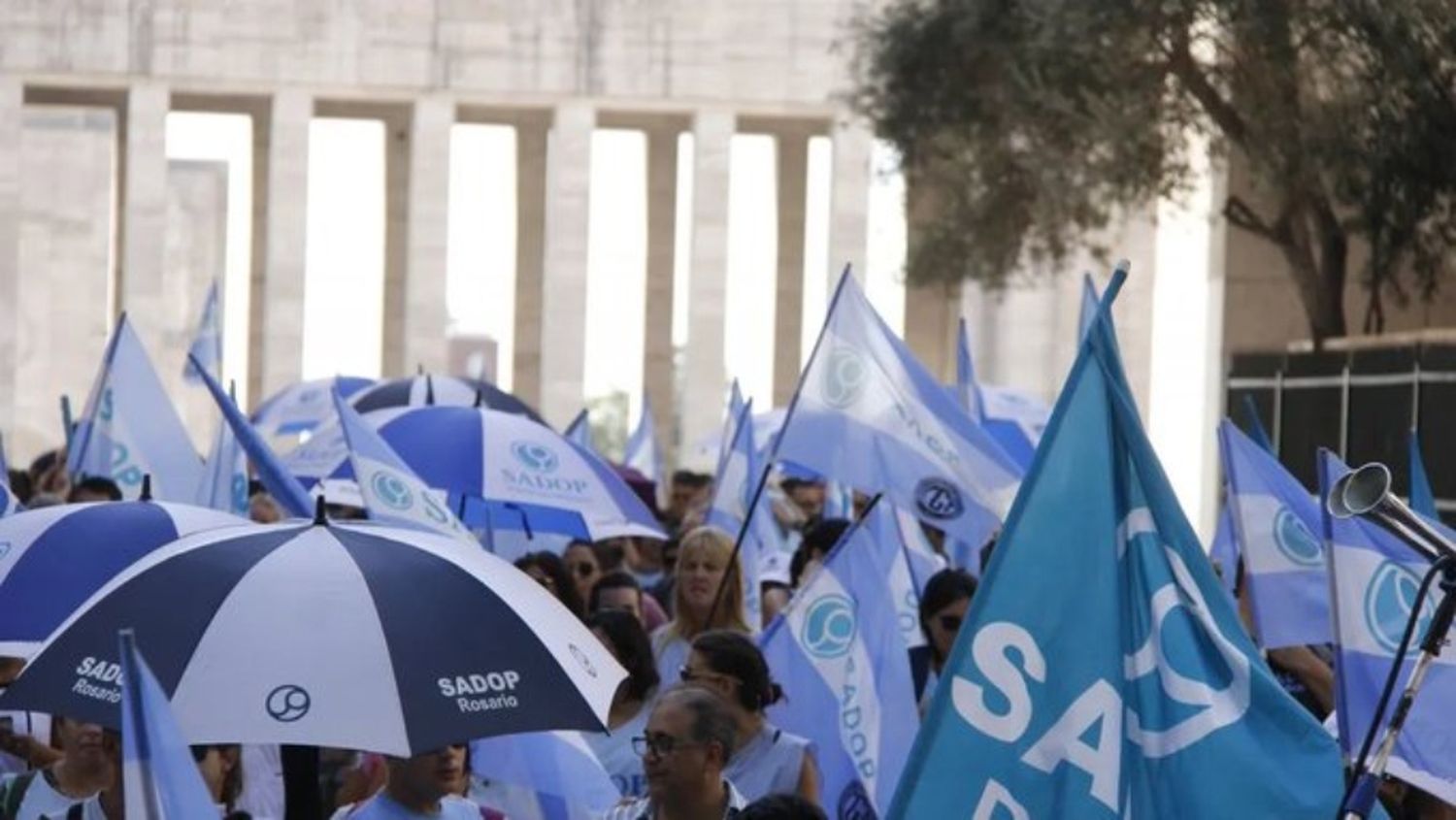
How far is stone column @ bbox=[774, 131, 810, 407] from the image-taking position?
1984 inches

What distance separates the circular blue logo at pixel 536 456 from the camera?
1324cm

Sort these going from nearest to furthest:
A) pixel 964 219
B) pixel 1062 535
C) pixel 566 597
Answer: pixel 1062 535 < pixel 566 597 < pixel 964 219

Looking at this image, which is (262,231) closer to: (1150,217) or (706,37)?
(706,37)

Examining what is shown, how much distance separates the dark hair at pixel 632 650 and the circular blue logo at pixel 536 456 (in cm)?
311

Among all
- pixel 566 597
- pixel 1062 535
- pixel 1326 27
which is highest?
pixel 1326 27

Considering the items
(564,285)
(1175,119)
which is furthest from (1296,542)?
(564,285)

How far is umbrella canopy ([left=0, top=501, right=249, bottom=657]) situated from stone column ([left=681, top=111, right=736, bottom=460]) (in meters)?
39.4

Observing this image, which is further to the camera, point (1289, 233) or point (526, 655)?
point (1289, 233)

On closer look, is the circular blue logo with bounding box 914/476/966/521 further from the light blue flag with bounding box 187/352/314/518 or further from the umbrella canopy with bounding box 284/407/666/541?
the light blue flag with bounding box 187/352/314/518

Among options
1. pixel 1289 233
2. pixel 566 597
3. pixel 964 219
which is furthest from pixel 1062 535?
pixel 964 219

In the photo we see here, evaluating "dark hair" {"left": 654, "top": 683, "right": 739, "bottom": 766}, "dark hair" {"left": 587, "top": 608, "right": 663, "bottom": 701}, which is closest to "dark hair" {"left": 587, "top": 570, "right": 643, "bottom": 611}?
"dark hair" {"left": 587, "top": 608, "right": 663, "bottom": 701}

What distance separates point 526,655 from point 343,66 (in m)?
40.6

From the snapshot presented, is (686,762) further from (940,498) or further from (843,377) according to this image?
(843,377)

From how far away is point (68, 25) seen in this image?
45.9 m
